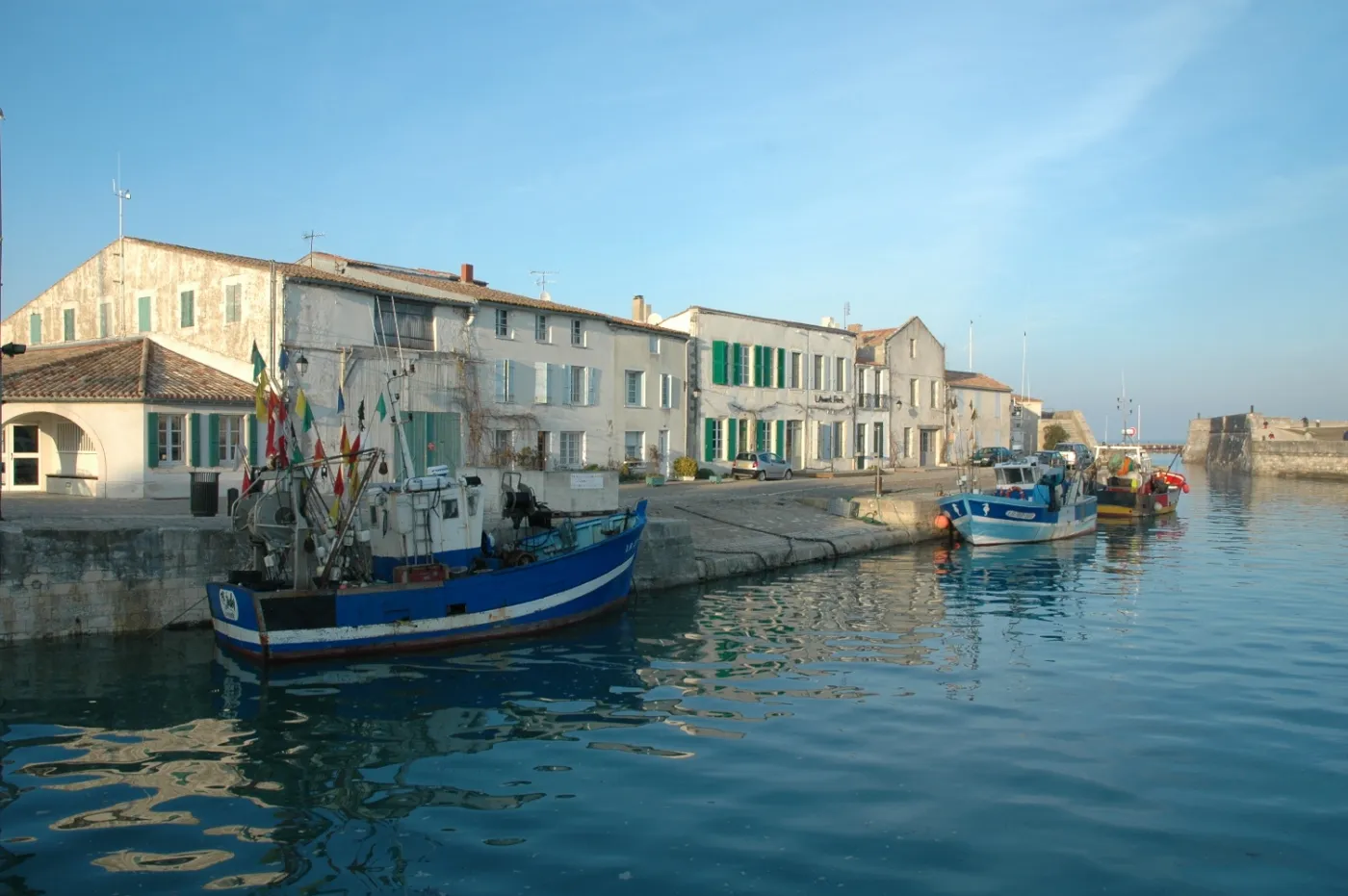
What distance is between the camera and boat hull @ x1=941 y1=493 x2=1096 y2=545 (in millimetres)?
28547

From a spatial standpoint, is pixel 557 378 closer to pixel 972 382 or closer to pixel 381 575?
pixel 381 575

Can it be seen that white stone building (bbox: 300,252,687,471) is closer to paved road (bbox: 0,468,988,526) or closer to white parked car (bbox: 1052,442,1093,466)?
paved road (bbox: 0,468,988,526)

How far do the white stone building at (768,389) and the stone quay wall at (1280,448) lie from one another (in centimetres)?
4181

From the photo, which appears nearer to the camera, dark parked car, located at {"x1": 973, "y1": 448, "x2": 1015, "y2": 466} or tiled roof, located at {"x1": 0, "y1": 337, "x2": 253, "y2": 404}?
tiled roof, located at {"x1": 0, "y1": 337, "x2": 253, "y2": 404}

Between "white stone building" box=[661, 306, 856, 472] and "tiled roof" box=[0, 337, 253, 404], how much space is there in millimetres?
19323

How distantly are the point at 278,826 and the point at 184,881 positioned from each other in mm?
1067

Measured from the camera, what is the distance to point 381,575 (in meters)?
15.4

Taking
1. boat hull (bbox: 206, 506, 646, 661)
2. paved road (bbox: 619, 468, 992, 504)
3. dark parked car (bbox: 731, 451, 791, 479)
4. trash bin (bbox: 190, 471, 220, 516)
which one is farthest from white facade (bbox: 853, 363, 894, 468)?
trash bin (bbox: 190, 471, 220, 516)

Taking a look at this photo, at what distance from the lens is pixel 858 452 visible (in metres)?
50.3

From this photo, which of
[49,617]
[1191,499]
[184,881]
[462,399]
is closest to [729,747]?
[184,881]

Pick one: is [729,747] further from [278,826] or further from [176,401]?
[176,401]

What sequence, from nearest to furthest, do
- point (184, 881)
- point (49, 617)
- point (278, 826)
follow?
point (184, 881) < point (278, 826) < point (49, 617)

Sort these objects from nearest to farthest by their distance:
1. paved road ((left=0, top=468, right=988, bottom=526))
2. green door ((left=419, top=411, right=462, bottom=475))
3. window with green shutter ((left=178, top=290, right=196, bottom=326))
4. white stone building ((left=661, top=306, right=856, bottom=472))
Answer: paved road ((left=0, top=468, right=988, bottom=526)) < window with green shutter ((left=178, top=290, right=196, bottom=326)) < green door ((left=419, top=411, right=462, bottom=475)) < white stone building ((left=661, top=306, right=856, bottom=472))

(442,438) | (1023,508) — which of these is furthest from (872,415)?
(442,438)
